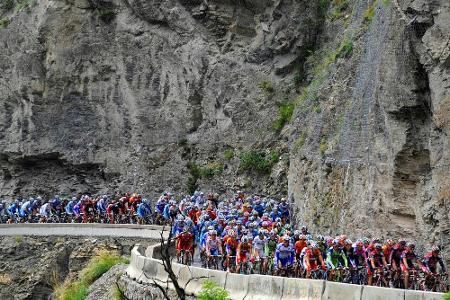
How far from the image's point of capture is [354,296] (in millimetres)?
14523

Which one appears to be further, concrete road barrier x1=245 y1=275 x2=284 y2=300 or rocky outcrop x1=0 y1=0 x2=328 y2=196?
rocky outcrop x1=0 y1=0 x2=328 y2=196

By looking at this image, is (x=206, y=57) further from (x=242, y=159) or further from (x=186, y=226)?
(x=186, y=226)

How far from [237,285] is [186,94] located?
2764 cm

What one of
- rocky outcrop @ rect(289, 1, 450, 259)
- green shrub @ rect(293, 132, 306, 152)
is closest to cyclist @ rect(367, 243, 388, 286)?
rocky outcrop @ rect(289, 1, 450, 259)

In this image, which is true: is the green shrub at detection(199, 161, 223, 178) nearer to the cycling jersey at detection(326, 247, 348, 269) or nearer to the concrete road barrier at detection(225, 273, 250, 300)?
the cycling jersey at detection(326, 247, 348, 269)

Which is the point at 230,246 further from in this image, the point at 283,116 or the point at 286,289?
the point at 283,116

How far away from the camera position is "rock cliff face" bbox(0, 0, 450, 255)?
30.7 m

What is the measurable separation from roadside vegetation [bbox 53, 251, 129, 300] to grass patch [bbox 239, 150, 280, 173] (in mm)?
8719

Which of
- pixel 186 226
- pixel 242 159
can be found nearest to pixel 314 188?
pixel 186 226

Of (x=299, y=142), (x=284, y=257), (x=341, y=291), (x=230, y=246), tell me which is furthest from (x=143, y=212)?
(x=341, y=291)

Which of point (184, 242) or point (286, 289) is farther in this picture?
point (184, 242)

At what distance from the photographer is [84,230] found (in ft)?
122

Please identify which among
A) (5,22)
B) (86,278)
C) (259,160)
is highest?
(5,22)

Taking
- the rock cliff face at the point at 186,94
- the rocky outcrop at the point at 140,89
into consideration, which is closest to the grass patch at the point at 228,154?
the rock cliff face at the point at 186,94
